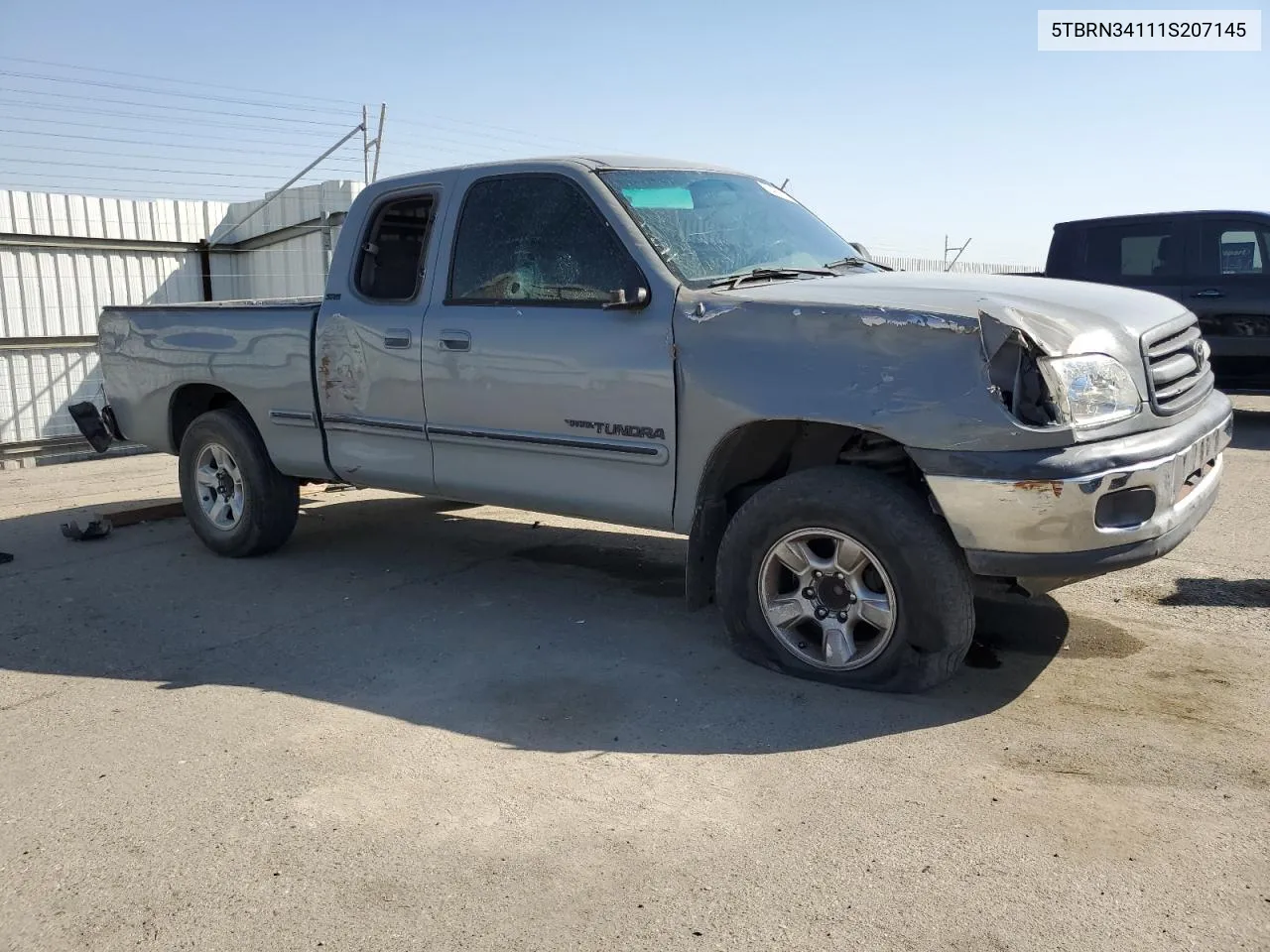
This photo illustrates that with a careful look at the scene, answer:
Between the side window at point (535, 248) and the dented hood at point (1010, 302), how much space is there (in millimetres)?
646

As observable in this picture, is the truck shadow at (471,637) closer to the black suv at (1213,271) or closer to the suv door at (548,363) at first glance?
the suv door at (548,363)

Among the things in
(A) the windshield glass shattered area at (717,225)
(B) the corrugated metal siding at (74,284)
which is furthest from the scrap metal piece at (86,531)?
(B) the corrugated metal siding at (74,284)

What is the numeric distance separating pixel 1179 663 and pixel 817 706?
153 centimetres

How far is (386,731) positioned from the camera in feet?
12.7

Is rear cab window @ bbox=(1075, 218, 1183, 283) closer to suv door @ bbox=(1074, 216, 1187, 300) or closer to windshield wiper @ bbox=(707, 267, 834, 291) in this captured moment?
suv door @ bbox=(1074, 216, 1187, 300)

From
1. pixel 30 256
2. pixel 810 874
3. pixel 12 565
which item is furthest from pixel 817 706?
pixel 30 256

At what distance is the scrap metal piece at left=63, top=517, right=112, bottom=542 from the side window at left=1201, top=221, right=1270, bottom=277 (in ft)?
31.6

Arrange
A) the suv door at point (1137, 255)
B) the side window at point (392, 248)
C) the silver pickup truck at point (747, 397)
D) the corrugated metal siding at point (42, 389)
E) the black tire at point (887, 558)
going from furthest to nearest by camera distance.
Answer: the corrugated metal siding at point (42, 389)
the suv door at point (1137, 255)
the side window at point (392, 248)
the black tire at point (887, 558)
the silver pickup truck at point (747, 397)

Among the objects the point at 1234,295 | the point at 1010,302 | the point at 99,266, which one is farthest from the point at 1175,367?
the point at 99,266

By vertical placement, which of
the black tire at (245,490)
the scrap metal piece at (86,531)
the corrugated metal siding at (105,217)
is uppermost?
the corrugated metal siding at (105,217)

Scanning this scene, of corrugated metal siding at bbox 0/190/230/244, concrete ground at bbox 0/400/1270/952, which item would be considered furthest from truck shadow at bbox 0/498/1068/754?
corrugated metal siding at bbox 0/190/230/244

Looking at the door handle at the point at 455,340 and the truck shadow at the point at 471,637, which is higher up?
the door handle at the point at 455,340

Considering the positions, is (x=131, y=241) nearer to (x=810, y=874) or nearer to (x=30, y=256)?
(x=30, y=256)

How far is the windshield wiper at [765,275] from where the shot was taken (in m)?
4.50
